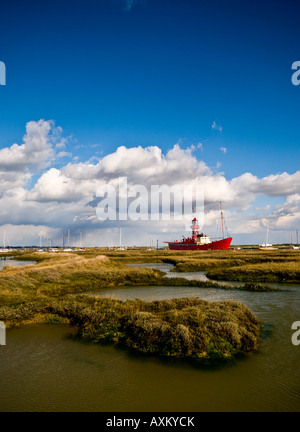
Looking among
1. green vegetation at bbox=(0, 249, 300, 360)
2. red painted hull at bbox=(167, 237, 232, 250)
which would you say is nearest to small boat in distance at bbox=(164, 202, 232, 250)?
red painted hull at bbox=(167, 237, 232, 250)

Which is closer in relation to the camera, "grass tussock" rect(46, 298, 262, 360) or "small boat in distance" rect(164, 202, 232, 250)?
"grass tussock" rect(46, 298, 262, 360)

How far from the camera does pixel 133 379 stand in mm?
11086

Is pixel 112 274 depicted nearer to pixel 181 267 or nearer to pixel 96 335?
pixel 181 267

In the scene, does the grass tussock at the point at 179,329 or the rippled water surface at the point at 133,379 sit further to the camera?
the grass tussock at the point at 179,329

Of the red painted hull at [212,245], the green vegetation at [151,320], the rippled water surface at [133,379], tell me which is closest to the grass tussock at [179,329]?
the green vegetation at [151,320]

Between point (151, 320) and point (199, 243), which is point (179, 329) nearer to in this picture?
point (151, 320)

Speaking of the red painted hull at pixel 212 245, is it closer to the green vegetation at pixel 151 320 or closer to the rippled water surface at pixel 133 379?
the green vegetation at pixel 151 320

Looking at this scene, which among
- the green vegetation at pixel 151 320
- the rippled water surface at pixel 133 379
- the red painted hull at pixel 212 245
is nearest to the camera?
the rippled water surface at pixel 133 379

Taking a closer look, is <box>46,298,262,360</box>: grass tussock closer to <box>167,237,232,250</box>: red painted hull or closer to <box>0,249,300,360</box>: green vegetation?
<box>0,249,300,360</box>: green vegetation

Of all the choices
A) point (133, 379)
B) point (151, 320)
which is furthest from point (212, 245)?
point (133, 379)

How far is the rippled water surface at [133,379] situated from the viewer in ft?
30.9

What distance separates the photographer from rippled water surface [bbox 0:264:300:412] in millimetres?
9422
